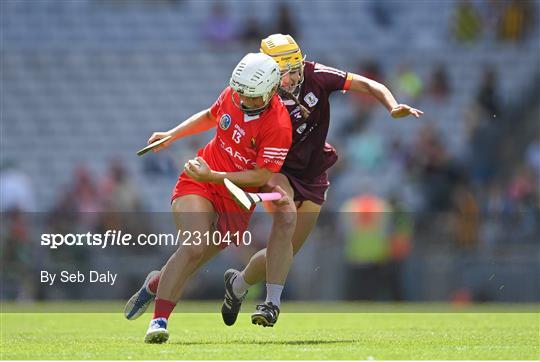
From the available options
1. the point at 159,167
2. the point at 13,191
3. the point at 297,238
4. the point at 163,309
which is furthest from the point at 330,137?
the point at 163,309

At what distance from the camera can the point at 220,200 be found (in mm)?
9883

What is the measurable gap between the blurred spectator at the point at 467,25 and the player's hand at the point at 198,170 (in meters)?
14.8

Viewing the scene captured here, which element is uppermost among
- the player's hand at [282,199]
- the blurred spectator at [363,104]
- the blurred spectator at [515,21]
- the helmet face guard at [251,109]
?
the helmet face guard at [251,109]

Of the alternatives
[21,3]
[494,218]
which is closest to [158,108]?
[21,3]

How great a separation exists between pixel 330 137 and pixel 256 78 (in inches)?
490

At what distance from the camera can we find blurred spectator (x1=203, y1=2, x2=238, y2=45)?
23969 millimetres

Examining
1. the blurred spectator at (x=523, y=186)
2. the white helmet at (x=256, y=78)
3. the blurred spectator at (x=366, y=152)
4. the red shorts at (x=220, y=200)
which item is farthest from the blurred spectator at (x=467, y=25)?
the white helmet at (x=256, y=78)

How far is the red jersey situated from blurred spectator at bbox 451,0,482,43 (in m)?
14.1

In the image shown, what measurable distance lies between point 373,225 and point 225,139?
8819mm

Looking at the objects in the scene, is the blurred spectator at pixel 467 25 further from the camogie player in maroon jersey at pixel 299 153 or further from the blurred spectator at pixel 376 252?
the camogie player in maroon jersey at pixel 299 153

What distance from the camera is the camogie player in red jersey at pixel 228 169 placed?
30.9ft

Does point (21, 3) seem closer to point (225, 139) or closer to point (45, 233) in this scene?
point (45, 233)

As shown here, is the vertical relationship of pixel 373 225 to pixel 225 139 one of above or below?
below

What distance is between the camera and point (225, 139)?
9836 millimetres
